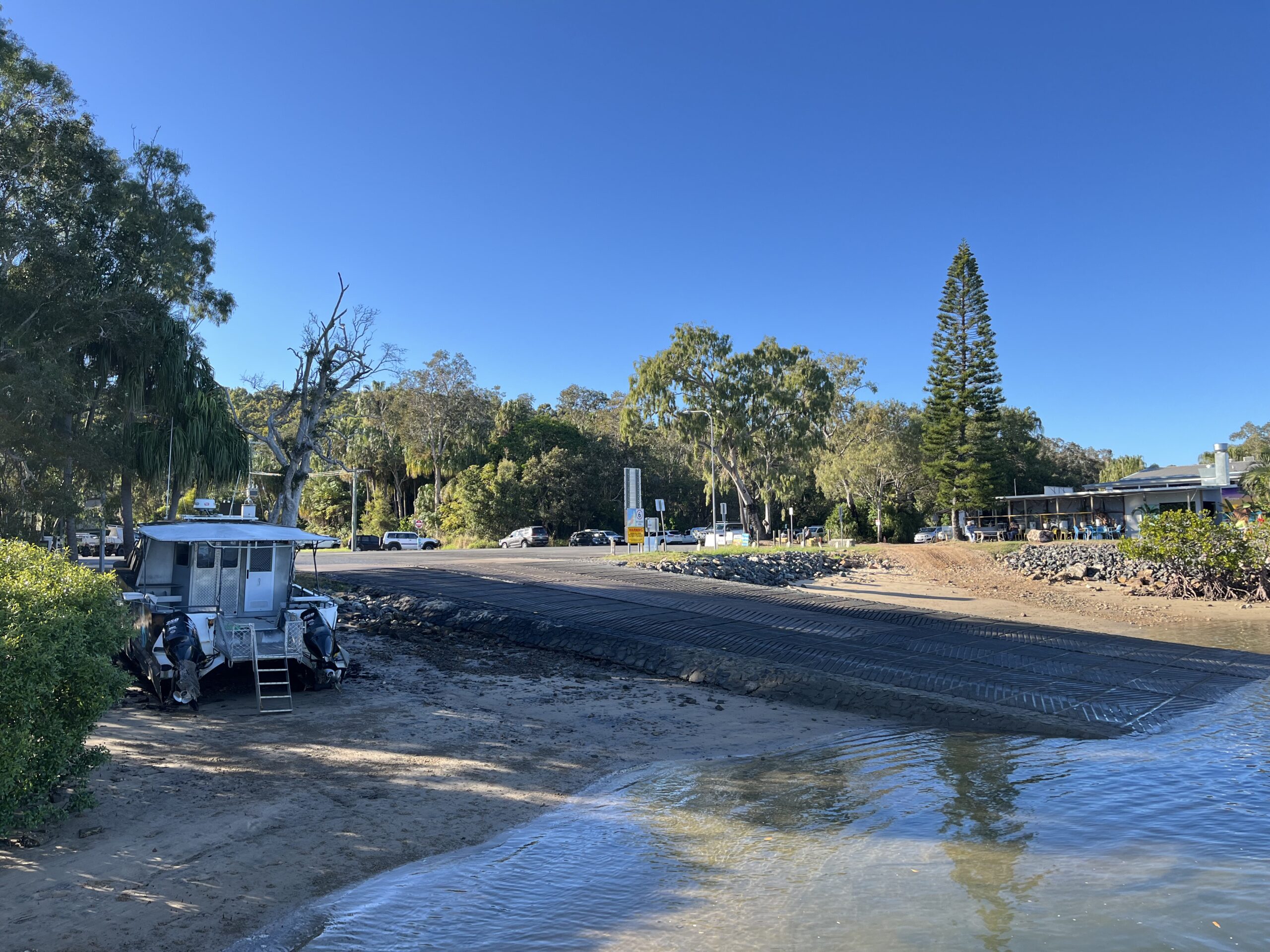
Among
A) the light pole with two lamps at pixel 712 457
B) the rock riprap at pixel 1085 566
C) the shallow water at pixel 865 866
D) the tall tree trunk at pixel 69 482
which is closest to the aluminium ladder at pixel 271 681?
the shallow water at pixel 865 866

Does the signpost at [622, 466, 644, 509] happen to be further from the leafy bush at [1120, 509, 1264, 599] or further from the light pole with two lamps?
the leafy bush at [1120, 509, 1264, 599]

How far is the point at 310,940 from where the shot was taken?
5012 millimetres

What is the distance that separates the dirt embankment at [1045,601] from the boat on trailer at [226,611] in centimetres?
1637

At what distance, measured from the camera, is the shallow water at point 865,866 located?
523 cm

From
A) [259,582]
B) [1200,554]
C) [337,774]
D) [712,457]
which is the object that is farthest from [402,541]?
[337,774]

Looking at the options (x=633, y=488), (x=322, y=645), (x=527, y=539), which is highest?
(x=633, y=488)

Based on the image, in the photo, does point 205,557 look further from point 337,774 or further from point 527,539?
point 527,539

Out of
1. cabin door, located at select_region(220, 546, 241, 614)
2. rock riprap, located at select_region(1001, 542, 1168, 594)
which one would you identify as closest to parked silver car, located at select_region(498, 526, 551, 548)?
rock riprap, located at select_region(1001, 542, 1168, 594)

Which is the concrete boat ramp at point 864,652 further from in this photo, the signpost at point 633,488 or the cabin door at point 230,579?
the signpost at point 633,488

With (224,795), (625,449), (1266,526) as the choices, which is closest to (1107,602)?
(1266,526)

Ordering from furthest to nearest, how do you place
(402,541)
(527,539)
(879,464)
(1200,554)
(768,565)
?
(879,464) < (527,539) < (402,541) < (768,565) < (1200,554)

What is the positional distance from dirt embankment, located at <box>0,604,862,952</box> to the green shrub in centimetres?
42

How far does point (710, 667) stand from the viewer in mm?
13555

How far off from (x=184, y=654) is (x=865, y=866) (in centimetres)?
876
